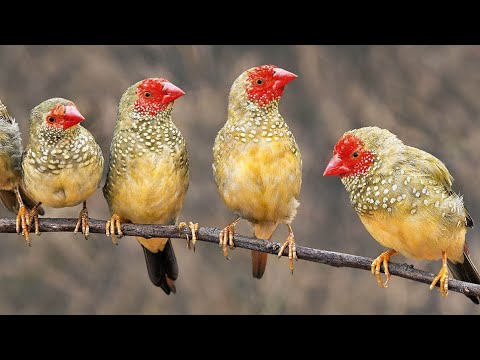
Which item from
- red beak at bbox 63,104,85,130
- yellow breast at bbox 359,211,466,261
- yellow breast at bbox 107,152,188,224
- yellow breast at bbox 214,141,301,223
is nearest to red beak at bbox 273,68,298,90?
yellow breast at bbox 214,141,301,223

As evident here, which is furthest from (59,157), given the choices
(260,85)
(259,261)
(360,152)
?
(360,152)

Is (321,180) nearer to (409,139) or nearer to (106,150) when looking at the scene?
(409,139)

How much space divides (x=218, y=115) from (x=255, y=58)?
21.0 inches

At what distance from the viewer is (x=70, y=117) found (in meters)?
3.66

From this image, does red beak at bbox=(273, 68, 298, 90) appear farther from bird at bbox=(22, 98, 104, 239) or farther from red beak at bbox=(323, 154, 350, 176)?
bird at bbox=(22, 98, 104, 239)

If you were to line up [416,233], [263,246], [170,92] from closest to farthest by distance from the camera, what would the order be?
Result: [416,233] < [263,246] < [170,92]

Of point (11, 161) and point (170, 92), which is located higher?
point (170, 92)

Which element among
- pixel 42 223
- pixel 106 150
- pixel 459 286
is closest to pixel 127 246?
pixel 106 150

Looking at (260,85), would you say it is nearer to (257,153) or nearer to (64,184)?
(257,153)

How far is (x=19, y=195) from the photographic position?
4051 mm

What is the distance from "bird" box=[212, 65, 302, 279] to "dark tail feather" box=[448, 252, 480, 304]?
0.87 metres

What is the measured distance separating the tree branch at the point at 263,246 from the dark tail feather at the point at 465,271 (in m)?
0.26

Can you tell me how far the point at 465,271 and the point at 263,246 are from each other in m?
1.08

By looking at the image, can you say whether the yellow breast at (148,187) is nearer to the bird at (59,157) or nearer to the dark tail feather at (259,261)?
the bird at (59,157)
